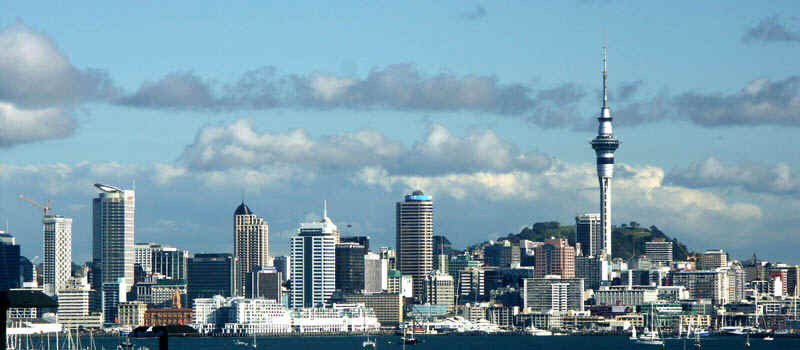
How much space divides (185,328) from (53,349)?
165788 mm

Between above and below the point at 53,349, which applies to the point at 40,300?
above

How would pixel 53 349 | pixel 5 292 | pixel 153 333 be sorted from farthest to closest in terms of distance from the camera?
pixel 53 349, pixel 153 333, pixel 5 292

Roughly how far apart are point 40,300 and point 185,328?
2262 mm

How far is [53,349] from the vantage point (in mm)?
181625

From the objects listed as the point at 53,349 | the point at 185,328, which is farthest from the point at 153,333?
the point at 53,349

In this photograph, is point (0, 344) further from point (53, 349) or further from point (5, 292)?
point (53, 349)

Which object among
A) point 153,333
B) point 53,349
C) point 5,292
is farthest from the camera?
point 53,349

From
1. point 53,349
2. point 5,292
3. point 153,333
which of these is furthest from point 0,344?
point 53,349

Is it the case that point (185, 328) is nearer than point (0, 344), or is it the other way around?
point (0, 344)

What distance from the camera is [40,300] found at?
824 inches

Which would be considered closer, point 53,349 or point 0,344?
point 0,344

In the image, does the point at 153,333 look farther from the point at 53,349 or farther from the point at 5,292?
the point at 53,349

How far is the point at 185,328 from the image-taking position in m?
22.0

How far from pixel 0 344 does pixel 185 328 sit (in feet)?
9.29
